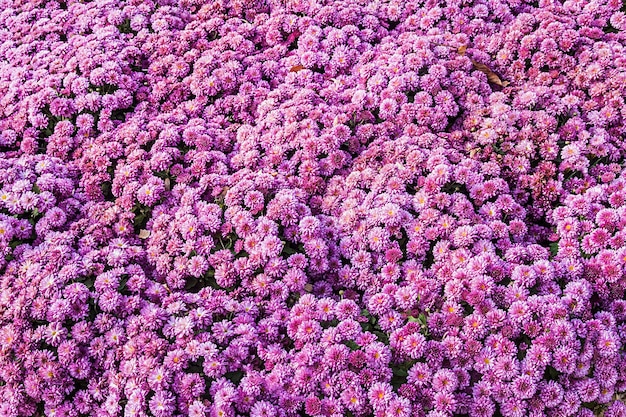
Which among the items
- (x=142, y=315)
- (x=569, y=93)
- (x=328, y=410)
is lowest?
(x=328, y=410)

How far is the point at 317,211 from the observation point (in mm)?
4465

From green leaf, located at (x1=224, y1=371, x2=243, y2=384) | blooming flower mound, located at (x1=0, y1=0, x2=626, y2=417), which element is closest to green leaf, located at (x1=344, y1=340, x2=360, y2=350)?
blooming flower mound, located at (x1=0, y1=0, x2=626, y2=417)

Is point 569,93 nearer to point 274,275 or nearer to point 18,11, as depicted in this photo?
point 274,275

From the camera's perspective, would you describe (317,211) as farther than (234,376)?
Yes

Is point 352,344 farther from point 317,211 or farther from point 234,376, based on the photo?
point 317,211

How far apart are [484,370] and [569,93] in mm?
2708

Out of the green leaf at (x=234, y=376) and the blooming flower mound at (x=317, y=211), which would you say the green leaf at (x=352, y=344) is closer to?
the blooming flower mound at (x=317, y=211)

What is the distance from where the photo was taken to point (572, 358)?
3521 mm

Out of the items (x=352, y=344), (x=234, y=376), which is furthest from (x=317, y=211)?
(x=234, y=376)

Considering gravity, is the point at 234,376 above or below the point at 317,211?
below

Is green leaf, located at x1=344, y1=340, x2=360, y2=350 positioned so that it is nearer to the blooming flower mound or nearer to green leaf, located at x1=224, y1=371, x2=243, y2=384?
the blooming flower mound

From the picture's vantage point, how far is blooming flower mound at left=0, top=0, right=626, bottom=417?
3.53 meters

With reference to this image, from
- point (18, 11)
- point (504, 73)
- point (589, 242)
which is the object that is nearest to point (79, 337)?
point (589, 242)

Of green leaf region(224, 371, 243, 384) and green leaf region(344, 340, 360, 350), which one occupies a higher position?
green leaf region(344, 340, 360, 350)
